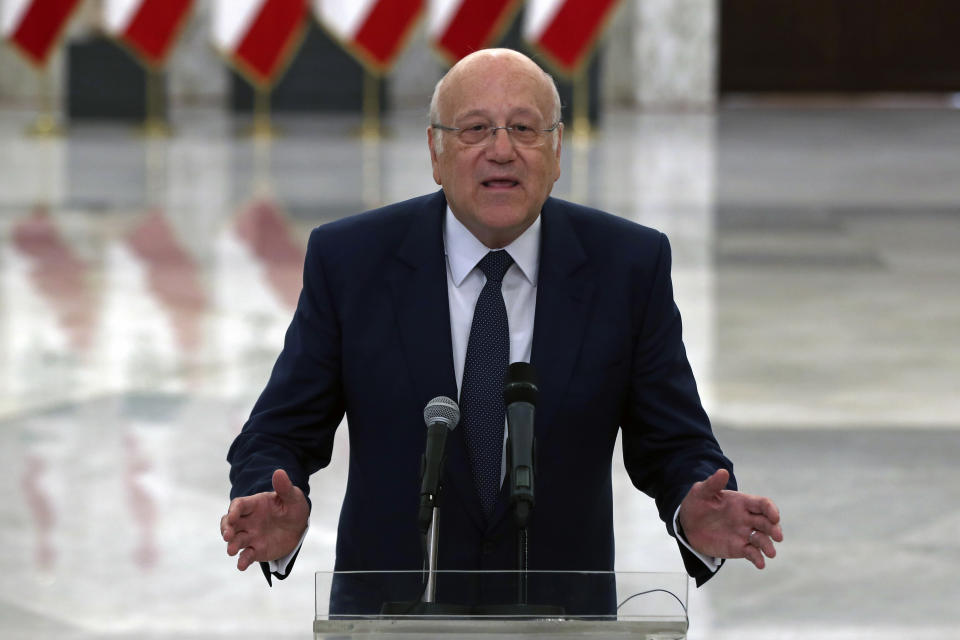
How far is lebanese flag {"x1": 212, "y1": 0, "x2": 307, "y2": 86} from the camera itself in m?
17.6

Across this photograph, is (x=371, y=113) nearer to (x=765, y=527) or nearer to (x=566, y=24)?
(x=566, y=24)

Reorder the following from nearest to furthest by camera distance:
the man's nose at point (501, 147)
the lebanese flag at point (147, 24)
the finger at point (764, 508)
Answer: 1. the finger at point (764, 508)
2. the man's nose at point (501, 147)
3. the lebanese flag at point (147, 24)

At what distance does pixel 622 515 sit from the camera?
5242 millimetres

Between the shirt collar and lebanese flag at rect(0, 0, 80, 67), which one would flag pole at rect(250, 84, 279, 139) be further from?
the shirt collar

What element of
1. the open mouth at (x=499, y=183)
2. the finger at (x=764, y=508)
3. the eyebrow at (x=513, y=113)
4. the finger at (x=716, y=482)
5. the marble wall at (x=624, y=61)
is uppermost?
the marble wall at (x=624, y=61)

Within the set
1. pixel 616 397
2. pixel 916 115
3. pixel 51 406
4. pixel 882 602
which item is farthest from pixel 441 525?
pixel 916 115

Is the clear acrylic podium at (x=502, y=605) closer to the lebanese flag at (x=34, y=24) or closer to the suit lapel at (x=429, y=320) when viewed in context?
the suit lapel at (x=429, y=320)

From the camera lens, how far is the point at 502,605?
202 cm

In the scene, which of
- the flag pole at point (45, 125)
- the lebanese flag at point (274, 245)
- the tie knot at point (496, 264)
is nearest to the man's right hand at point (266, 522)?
the tie knot at point (496, 264)

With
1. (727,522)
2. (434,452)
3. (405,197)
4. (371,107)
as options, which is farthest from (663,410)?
(371,107)

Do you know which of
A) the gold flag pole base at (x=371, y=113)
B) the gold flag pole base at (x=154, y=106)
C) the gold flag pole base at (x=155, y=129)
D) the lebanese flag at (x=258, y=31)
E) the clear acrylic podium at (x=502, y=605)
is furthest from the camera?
the gold flag pole base at (x=154, y=106)

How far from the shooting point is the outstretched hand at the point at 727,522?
88.5 inches

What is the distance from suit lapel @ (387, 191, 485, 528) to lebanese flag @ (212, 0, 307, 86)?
15.5 m

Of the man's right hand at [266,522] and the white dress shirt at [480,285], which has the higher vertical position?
the white dress shirt at [480,285]
